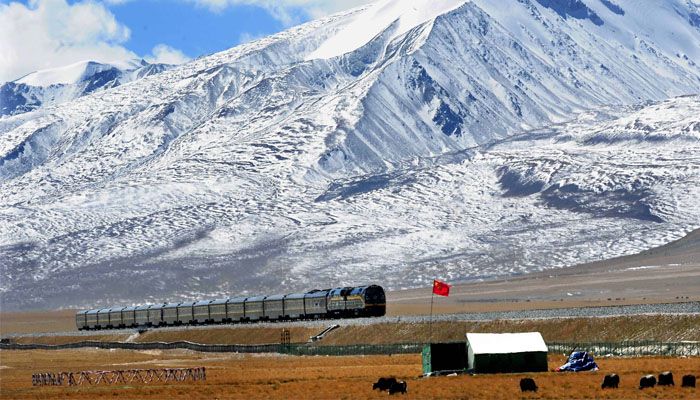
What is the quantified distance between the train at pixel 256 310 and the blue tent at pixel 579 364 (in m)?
58.4

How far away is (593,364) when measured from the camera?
7150 centimetres

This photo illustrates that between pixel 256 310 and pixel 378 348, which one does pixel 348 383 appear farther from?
pixel 256 310

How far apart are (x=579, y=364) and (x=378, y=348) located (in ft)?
114

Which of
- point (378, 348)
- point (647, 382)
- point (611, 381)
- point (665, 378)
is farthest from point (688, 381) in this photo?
point (378, 348)

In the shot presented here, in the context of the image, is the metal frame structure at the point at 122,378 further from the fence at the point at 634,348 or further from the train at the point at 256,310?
the train at the point at 256,310

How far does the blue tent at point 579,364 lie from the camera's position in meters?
71.1

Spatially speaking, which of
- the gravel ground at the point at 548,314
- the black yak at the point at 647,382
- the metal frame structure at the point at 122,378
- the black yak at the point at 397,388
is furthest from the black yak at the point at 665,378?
the gravel ground at the point at 548,314

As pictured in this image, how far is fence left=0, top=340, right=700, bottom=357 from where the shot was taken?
83.2 m

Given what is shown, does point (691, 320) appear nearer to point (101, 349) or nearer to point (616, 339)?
point (616, 339)

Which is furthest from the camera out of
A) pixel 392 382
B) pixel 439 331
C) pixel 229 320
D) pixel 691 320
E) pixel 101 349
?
pixel 229 320

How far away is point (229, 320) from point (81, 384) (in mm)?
72317

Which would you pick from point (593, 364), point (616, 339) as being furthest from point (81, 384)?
point (616, 339)

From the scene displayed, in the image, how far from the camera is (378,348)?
104 meters

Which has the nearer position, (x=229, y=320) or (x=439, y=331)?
(x=439, y=331)
